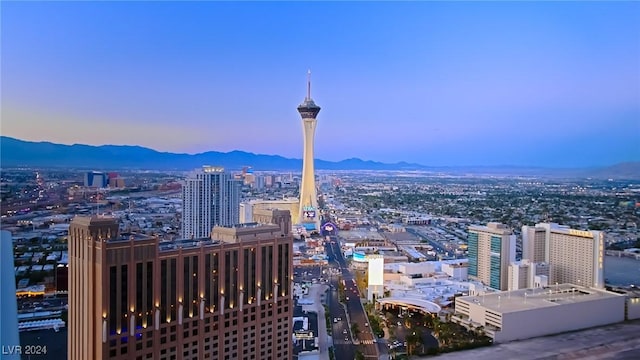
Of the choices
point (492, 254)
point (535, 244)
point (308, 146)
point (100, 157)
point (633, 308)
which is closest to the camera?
point (100, 157)

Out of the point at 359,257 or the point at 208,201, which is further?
the point at 359,257

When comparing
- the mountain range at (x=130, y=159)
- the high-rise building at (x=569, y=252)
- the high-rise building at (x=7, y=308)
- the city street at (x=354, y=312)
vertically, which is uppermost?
the mountain range at (x=130, y=159)

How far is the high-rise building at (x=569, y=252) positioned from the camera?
1098 centimetres

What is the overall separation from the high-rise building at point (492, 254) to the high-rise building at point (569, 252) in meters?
0.77

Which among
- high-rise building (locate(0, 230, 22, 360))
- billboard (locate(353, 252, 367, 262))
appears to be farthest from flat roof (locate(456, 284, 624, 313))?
high-rise building (locate(0, 230, 22, 360))

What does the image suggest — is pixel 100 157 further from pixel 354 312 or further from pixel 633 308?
pixel 633 308

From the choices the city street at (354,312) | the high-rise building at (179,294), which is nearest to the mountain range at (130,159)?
the high-rise building at (179,294)

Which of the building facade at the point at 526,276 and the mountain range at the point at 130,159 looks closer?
the mountain range at the point at 130,159

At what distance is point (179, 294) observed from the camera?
4570 mm

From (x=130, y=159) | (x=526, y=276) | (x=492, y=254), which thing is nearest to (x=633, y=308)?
(x=526, y=276)

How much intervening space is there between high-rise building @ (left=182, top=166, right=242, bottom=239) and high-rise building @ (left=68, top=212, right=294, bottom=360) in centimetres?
704

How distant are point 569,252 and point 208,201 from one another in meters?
8.47

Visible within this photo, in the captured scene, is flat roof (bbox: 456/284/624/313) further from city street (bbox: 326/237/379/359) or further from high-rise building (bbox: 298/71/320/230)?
high-rise building (bbox: 298/71/320/230)

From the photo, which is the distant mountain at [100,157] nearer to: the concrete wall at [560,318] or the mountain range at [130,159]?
the mountain range at [130,159]
